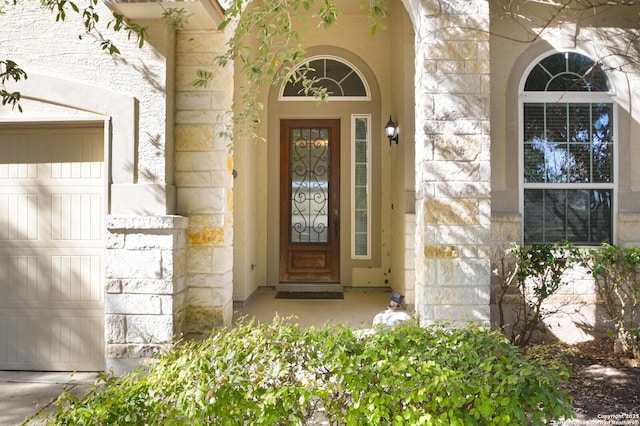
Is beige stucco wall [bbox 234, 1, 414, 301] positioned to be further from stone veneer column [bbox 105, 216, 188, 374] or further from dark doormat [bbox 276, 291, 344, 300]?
stone veneer column [bbox 105, 216, 188, 374]

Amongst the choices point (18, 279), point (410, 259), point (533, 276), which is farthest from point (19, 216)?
point (533, 276)

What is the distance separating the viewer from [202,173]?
4.06 m

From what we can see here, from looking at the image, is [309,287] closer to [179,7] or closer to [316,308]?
[316,308]

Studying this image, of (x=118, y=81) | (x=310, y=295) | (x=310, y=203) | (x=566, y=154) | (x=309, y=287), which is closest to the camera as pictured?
(x=118, y=81)

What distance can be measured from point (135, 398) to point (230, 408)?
43 cm

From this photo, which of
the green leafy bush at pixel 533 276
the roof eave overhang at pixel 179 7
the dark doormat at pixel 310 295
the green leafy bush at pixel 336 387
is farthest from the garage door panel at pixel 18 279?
the green leafy bush at pixel 533 276

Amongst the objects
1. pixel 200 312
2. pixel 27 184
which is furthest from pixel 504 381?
pixel 27 184

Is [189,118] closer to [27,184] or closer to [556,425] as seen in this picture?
[27,184]

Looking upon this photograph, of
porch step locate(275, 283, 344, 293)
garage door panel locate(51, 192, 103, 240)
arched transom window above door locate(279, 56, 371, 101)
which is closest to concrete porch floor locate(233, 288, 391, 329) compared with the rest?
porch step locate(275, 283, 344, 293)

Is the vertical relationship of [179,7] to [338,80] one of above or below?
below

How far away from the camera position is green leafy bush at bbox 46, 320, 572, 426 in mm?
Answer: 1894

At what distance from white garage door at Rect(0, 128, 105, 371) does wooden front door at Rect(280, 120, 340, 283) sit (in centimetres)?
326

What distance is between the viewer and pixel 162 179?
3.88 meters

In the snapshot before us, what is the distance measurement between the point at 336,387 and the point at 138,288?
2.39 metres
